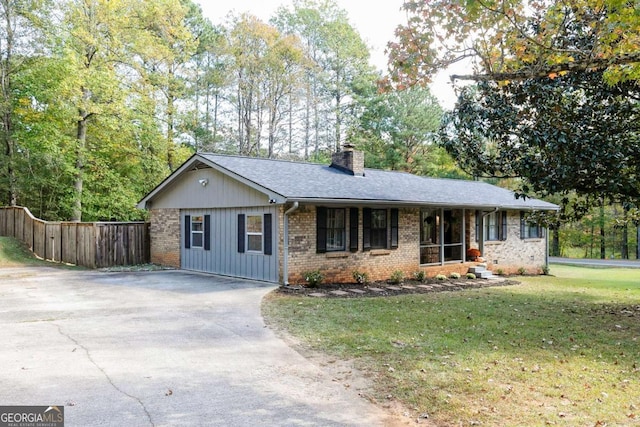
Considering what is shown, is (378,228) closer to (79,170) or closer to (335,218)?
(335,218)

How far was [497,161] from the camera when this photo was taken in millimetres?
13039

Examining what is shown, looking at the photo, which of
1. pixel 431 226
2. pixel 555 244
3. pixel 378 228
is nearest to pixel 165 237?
pixel 378 228

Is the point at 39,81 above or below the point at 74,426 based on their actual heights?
above

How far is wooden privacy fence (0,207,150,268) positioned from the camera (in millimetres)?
17797

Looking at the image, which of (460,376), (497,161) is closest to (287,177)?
(497,161)

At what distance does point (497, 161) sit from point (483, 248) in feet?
21.5

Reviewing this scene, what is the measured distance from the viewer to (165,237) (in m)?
17.9

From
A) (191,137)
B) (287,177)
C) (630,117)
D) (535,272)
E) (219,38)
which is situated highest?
(219,38)

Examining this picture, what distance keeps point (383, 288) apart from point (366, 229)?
198cm

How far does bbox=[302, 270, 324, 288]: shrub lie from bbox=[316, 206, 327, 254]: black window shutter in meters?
0.71

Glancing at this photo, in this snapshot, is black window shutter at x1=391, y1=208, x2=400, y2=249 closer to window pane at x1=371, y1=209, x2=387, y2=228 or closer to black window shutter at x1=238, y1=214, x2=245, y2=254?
window pane at x1=371, y1=209, x2=387, y2=228

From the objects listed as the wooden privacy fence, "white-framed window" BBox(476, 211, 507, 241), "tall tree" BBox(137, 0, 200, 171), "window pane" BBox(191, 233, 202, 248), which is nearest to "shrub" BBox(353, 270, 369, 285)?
"window pane" BBox(191, 233, 202, 248)

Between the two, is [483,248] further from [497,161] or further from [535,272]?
[497,161]

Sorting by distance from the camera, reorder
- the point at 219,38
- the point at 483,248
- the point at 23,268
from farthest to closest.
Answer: the point at 219,38, the point at 483,248, the point at 23,268
